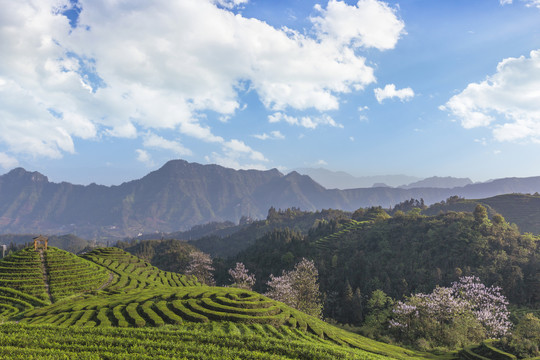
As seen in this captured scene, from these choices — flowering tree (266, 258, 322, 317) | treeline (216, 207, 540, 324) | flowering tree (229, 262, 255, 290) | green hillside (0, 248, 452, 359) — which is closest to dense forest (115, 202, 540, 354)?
treeline (216, 207, 540, 324)

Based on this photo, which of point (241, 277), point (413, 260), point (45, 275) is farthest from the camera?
point (413, 260)

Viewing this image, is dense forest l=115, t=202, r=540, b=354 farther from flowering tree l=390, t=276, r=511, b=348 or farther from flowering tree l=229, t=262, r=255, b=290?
flowering tree l=229, t=262, r=255, b=290

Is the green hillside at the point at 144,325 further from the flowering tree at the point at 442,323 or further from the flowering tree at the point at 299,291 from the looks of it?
the flowering tree at the point at 299,291

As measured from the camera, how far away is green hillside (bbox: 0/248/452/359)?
2525 cm

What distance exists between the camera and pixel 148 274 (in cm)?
10506

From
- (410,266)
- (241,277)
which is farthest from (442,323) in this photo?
(410,266)

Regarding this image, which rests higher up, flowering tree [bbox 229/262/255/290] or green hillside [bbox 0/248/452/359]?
green hillside [bbox 0/248/452/359]

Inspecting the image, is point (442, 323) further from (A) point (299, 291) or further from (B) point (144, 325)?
(B) point (144, 325)

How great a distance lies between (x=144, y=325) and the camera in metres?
39.0

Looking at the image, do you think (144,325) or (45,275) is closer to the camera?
(144,325)

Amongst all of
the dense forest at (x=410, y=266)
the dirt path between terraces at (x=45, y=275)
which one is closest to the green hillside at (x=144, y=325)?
the dirt path between terraces at (x=45, y=275)

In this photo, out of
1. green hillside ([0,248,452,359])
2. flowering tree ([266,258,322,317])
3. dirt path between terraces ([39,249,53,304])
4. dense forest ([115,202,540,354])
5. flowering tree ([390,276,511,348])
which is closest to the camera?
green hillside ([0,248,452,359])

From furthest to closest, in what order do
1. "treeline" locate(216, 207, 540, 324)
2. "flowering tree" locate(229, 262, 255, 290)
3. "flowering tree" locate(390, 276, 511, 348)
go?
1. "treeline" locate(216, 207, 540, 324)
2. "flowering tree" locate(229, 262, 255, 290)
3. "flowering tree" locate(390, 276, 511, 348)

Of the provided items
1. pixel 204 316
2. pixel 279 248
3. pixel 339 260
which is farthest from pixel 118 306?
pixel 279 248
